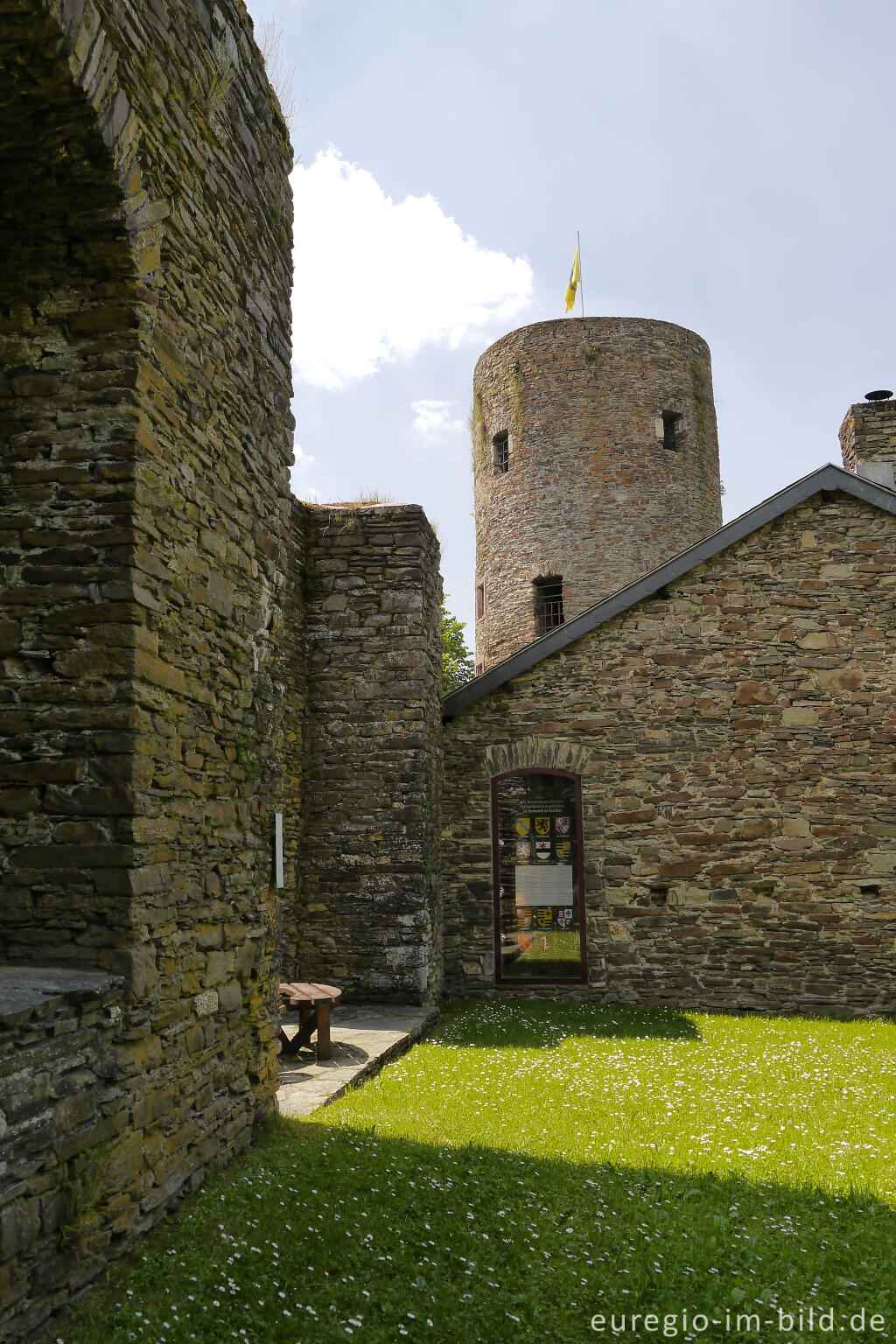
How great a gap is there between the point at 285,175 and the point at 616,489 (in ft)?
40.9

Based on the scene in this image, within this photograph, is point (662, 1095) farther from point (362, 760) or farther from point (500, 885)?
point (362, 760)

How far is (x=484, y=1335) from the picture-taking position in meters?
3.15

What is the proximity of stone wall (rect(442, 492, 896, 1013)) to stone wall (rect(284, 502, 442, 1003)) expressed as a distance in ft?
4.21

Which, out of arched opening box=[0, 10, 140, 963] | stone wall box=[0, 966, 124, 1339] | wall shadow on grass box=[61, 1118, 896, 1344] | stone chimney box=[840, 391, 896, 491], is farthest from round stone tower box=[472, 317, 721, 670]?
stone wall box=[0, 966, 124, 1339]

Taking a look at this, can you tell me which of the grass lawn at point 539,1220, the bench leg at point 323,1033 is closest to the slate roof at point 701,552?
the bench leg at point 323,1033

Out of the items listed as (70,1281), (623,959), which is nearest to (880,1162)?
(70,1281)

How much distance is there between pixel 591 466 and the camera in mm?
17391

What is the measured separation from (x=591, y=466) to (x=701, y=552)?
8176 millimetres

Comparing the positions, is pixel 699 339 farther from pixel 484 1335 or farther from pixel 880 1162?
pixel 484 1335

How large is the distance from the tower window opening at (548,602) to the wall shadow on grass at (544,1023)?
928cm

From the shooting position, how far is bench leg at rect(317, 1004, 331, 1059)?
643cm

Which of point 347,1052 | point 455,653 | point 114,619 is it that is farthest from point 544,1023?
point 455,653

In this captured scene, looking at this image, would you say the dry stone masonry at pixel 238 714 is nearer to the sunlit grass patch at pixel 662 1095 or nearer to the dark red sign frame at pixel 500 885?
the dark red sign frame at pixel 500 885

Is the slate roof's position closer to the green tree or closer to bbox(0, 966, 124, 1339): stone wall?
bbox(0, 966, 124, 1339): stone wall
